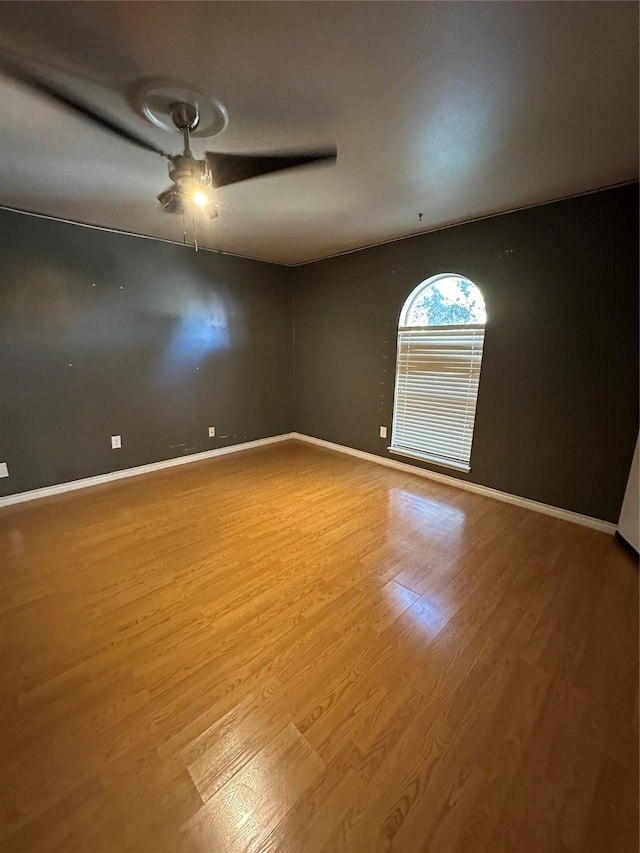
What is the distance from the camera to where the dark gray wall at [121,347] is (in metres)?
2.87

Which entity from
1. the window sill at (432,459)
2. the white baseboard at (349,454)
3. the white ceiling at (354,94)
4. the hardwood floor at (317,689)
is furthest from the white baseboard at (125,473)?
the white ceiling at (354,94)

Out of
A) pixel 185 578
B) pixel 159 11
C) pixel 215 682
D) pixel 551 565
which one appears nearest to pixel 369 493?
pixel 551 565

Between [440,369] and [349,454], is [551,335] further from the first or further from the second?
[349,454]

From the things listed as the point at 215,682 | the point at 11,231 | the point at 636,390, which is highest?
the point at 11,231

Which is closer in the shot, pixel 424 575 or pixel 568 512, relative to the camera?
pixel 424 575

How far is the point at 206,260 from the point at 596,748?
14.9ft

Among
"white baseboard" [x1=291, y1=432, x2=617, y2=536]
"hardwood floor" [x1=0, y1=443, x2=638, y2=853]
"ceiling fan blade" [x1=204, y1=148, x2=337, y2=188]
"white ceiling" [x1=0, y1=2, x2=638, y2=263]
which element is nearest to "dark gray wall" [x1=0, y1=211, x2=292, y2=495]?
"white ceiling" [x1=0, y1=2, x2=638, y2=263]

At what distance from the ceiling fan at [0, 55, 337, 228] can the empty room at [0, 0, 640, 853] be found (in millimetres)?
16

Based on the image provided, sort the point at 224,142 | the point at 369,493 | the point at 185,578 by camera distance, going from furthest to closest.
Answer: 1. the point at 369,493
2. the point at 185,578
3. the point at 224,142

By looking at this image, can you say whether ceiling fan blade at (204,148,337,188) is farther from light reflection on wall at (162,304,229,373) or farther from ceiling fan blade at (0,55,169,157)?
light reflection on wall at (162,304,229,373)

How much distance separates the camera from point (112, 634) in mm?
1627

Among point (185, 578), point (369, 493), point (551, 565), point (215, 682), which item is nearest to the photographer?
point (215, 682)

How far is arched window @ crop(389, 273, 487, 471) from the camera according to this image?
3154 mm

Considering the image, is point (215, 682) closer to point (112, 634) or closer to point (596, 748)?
point (112, 634)
